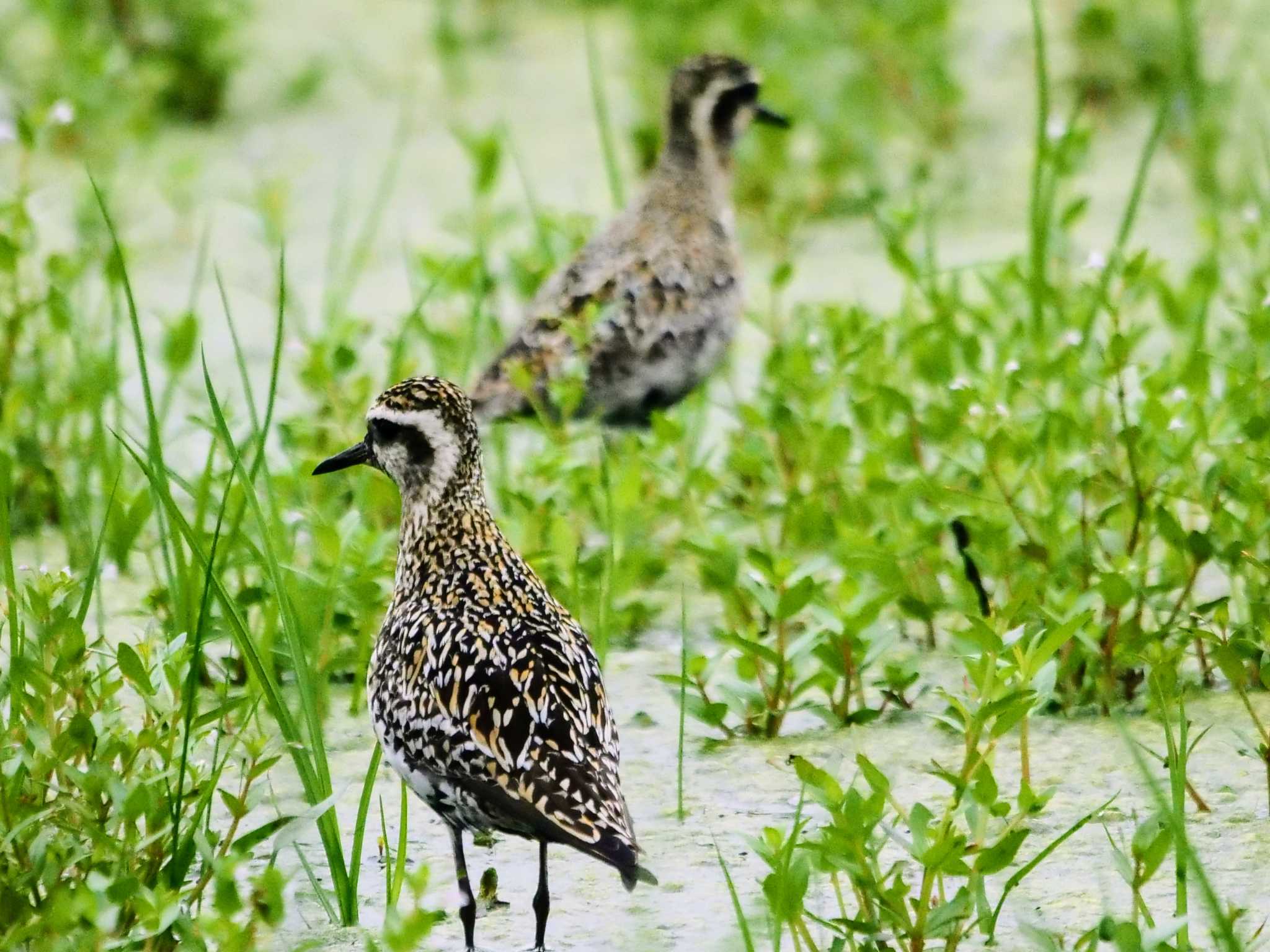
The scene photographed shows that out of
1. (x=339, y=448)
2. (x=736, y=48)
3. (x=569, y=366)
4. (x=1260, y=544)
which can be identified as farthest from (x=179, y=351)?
(x=736, y=48)

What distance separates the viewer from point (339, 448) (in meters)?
5.46

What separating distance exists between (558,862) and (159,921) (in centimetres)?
107

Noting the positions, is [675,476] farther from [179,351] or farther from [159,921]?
[159,921]

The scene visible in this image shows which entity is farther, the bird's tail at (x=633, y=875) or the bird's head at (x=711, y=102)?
the bird's head at (x=711, y=102)

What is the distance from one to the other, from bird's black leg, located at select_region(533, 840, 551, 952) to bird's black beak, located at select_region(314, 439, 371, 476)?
112cm

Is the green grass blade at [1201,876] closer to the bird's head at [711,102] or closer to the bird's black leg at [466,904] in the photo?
the bird's black leg at [466,904]

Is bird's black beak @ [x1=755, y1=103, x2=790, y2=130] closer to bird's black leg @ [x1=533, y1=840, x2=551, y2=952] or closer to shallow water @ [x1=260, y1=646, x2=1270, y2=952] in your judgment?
shallow water @ [x1=260, y1=646, x2=1270, y2=952]

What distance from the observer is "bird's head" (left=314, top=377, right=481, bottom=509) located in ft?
13.9

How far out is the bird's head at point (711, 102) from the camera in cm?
705

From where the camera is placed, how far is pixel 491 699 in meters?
3.61

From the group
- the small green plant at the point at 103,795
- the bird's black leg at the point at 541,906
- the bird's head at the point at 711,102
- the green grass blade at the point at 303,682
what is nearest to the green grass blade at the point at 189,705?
the small green plant at the point at 103,795

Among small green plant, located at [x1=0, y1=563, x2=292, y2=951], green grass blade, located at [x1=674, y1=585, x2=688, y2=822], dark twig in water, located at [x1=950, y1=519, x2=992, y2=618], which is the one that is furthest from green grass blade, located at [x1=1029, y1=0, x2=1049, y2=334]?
small green plant, located at [x1=0, y1=563, x2=292, y2=951]

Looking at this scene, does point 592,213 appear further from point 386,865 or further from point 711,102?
point 386,865

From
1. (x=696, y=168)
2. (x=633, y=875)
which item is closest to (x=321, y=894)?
(x=633, y=875)
